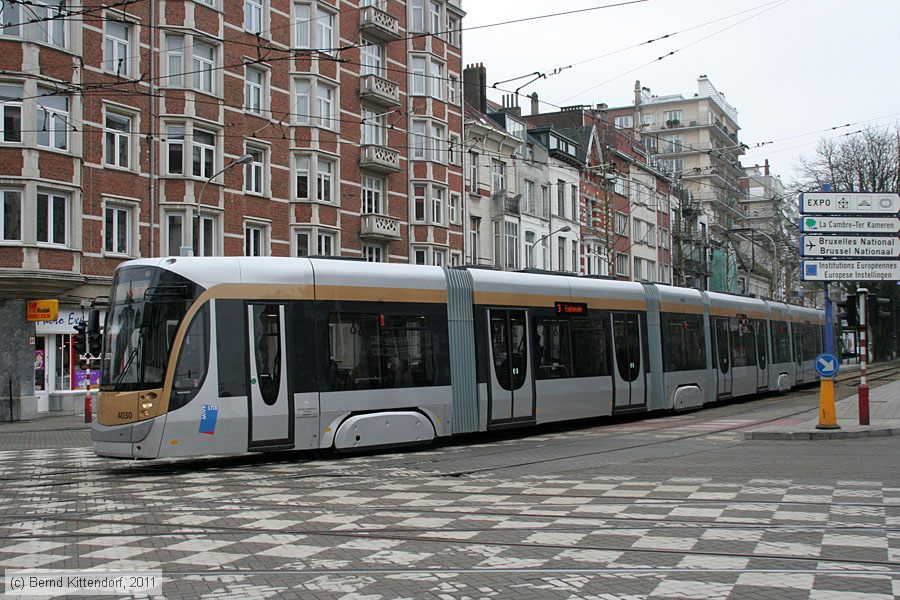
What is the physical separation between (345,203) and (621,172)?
28.6 metres

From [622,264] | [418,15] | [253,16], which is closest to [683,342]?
[253,16]

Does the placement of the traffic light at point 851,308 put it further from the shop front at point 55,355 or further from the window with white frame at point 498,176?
the window with white frame at point 498,176

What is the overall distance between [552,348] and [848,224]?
241 inches

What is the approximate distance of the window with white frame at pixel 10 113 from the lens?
26.7 meters

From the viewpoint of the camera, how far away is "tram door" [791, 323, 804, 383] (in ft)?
106

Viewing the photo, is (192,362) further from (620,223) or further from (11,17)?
(620,223)

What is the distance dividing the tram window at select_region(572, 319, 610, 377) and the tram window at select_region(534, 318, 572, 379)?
302 mm

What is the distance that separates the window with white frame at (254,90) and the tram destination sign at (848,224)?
22.5 metres

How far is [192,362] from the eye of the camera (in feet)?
41.6

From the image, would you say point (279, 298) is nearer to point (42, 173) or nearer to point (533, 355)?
point (533, 355)

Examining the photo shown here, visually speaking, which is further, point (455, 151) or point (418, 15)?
point (455, 151)

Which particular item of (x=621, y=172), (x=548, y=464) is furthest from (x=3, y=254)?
(x=621, y=172)

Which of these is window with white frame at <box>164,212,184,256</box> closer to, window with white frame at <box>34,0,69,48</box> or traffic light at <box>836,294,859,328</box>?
window with white frame at <box>34,0,69,48</box>

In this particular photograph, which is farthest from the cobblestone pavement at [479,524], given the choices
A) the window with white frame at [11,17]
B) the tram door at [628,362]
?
the window with white frame at [11,17]
